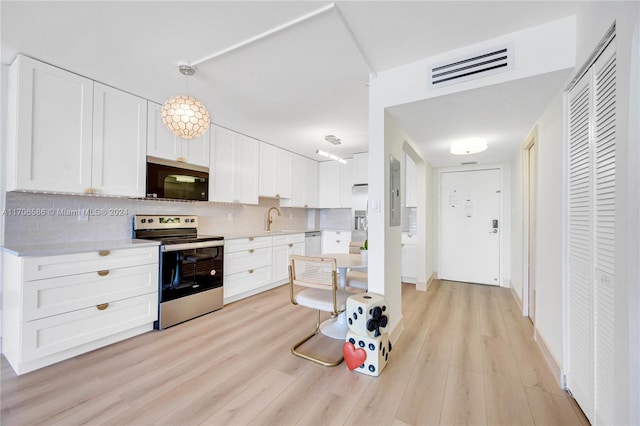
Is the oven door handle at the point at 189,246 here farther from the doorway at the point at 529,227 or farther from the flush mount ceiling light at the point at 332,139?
the doorway at the point at 529,227

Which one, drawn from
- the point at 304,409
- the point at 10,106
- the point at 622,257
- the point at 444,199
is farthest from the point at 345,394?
the point at 444,199

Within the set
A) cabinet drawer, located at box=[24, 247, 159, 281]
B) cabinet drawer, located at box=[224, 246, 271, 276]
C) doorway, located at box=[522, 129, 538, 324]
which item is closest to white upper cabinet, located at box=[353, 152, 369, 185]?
cabinet drawer, located at box=[224, 246, 271, 276]

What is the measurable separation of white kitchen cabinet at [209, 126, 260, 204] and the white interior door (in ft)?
11.1

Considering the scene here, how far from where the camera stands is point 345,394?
5.66ft

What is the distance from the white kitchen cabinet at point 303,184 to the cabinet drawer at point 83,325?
115 inches

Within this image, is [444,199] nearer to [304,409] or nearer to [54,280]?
[304,409]

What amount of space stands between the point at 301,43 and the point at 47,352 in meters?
2.98

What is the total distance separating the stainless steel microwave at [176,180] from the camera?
2.84 m

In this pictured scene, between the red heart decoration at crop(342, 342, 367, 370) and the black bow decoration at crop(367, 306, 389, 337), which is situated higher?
the black bow decoration at crop(367, 306, 389, 337)

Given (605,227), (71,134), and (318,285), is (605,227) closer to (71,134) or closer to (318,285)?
(318,285)

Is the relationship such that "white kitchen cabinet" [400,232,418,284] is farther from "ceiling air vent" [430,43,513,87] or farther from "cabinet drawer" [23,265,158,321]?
"cabinet drawer" [23,265,158,321]

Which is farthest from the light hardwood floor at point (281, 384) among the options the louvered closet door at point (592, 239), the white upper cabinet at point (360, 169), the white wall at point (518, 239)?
the white upper cabinet at point (360, 169)

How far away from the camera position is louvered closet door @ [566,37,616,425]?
1.24 metres

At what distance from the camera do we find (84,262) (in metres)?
2.16
